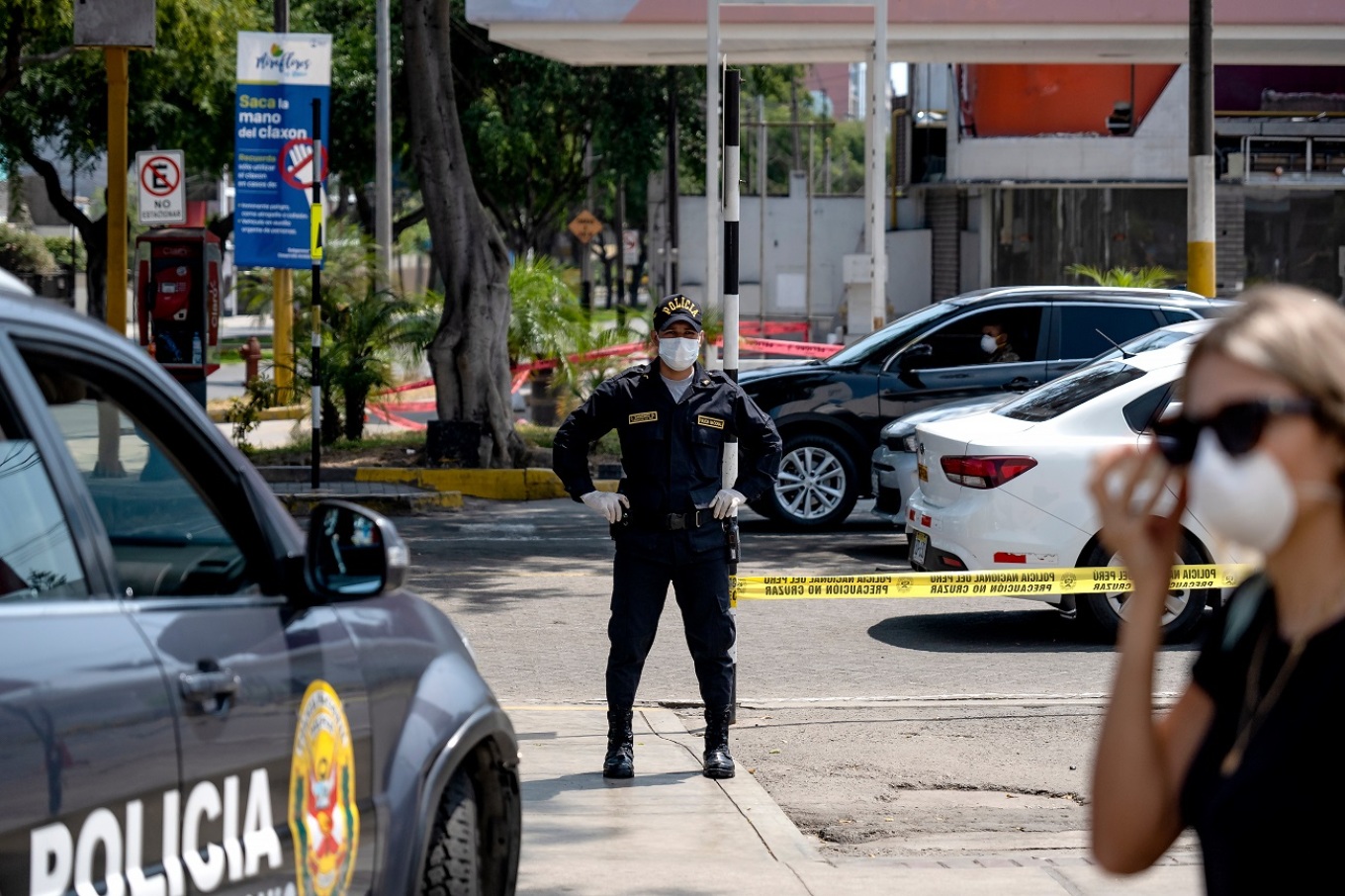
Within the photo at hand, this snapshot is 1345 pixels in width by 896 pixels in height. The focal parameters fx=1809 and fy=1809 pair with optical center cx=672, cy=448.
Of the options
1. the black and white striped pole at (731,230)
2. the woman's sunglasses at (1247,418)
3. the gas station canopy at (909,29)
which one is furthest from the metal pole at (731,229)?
the gas station canopy at (909,29)

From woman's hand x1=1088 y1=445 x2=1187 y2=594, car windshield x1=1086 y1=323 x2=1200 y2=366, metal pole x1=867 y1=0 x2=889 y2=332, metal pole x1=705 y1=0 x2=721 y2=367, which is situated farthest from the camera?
metal pole x1=867 y1=0 x2=889 y2=332

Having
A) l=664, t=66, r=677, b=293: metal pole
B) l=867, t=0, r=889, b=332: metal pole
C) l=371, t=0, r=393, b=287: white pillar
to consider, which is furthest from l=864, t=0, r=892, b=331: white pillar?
l=664, t=66, r=677, b=293: metal pole

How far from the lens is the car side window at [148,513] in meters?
3.30

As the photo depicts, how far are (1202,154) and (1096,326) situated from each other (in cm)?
358

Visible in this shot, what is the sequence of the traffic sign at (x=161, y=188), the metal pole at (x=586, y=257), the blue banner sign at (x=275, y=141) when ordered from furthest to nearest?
the metal pole at (x=586, y=257) < the blue banner sign at (x=275, y=141) < the traffic sign at (x=161, y=188)

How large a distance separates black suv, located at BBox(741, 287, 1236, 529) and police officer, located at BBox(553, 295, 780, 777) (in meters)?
6.84

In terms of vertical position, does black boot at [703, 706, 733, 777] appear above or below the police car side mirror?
below

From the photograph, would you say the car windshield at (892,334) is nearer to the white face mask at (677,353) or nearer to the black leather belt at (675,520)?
the white face mask at (677,353)

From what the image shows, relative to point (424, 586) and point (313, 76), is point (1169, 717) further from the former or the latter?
point (313, 76)

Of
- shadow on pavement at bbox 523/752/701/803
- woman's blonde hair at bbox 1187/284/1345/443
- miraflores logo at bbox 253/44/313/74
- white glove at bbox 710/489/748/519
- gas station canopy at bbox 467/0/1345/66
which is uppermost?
gas station canopy at bbox 467/0/1345/66

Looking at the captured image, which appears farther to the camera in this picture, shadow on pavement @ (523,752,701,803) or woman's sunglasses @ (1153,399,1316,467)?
shadow on pavement @ (523,752,701,803)

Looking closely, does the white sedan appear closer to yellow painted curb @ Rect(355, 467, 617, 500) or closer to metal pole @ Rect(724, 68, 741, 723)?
metal pole @ Rect(724, 68, 741, 723)

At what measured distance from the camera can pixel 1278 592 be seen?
2131 millimetres

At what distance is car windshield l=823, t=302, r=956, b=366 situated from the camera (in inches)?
551
